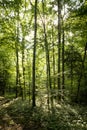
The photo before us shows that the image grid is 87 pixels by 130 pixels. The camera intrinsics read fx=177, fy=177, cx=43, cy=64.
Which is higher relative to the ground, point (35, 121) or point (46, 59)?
point (46, 59)

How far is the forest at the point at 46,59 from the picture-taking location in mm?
9192

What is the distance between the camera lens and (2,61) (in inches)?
909

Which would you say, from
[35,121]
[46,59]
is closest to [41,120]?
[35,121]

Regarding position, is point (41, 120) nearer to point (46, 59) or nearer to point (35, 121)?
point (35, 121)

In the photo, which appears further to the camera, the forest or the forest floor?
the forest

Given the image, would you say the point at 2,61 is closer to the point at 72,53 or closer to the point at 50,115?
the point at 72,53

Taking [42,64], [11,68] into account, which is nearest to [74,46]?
[42,64]

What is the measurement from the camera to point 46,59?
1507 centimetres

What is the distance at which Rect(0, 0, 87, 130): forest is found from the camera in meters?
9.19

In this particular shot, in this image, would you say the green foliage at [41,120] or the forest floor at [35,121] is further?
the green foliage at [41,120]

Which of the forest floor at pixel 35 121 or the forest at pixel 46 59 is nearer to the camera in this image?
the forest floor at pixel 35 121

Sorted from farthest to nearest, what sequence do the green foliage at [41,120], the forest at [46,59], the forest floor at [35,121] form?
the forest at [46,59]
the green foliage at [41,120]
the forest floor at [35,121]

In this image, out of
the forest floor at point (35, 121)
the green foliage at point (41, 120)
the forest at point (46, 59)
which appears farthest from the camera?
the forest at point (46, 59)

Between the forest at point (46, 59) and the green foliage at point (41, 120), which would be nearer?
the green foliage at point (41, 120)
